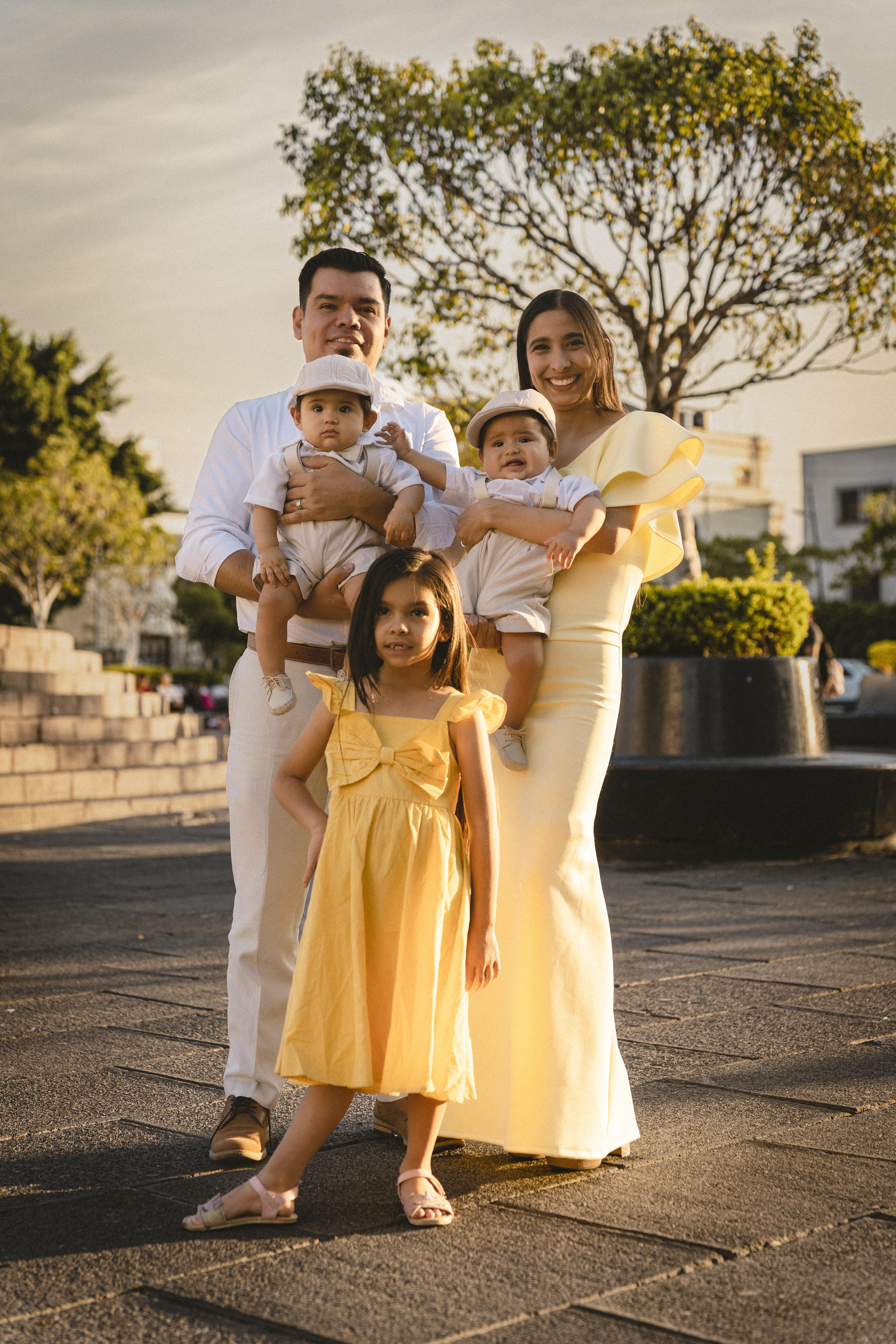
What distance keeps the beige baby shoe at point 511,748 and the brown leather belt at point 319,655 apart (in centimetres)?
43

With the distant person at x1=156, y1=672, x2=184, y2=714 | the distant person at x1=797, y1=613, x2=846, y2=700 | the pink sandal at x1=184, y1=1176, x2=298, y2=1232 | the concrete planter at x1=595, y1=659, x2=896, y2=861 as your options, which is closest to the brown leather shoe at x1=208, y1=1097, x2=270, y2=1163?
the pink sandal at x1=184, y1=1176, x2=298, y2=1232

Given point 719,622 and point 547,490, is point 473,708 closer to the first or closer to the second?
point 547,490

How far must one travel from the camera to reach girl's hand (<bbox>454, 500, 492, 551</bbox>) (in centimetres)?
333

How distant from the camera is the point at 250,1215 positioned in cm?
279

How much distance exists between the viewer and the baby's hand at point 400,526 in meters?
3.31

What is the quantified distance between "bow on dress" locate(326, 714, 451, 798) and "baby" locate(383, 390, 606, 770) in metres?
0.41

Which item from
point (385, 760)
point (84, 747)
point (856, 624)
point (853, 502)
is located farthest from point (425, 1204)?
point (853, 502)

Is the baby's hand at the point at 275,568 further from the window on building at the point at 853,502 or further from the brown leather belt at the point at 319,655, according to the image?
the window on building at the point at 853,502

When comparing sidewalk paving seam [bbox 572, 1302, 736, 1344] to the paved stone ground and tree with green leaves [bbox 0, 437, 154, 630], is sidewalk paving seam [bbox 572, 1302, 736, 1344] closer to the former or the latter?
the paved stone ground

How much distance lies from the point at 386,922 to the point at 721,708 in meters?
→ 6.84

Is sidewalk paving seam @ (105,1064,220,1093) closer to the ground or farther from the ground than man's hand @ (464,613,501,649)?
closer to the ground

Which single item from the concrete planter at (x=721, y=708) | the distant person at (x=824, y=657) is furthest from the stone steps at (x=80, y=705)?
the distant person at (x=824, y=657)

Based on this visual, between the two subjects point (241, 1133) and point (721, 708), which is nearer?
point (241, 1133)

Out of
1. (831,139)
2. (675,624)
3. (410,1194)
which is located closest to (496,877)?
(410,1194)
